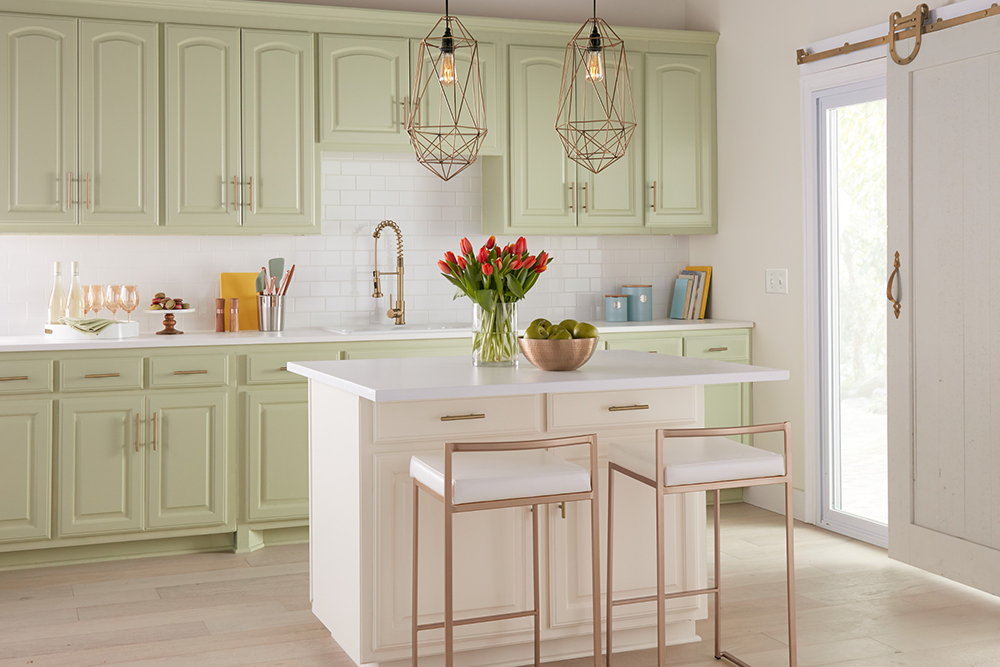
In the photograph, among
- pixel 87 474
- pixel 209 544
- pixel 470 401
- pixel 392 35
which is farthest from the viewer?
pixel 392 35

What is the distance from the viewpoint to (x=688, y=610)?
3.28 metres

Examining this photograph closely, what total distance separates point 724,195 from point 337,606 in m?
3.25

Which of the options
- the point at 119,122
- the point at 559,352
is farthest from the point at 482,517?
the point at 119,122

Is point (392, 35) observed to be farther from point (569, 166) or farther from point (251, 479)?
point (251, 479)

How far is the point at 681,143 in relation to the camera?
5344 mm

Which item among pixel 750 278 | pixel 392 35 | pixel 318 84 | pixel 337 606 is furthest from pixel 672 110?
pixel 337 606

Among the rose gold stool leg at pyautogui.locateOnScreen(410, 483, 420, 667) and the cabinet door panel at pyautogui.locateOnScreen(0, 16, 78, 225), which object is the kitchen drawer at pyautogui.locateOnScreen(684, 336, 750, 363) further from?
the cabinet door panel at pyautogui.locateOnScreen(0, 16, 78, 225)

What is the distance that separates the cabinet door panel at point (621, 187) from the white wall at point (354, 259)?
361mm

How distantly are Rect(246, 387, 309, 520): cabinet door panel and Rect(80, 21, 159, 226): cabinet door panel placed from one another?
0.98 meters

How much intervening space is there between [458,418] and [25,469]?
2157mm

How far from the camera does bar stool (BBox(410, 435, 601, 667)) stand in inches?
100

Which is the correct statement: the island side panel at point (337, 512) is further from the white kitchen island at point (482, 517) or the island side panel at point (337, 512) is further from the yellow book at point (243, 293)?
the yellow book at point (243, 293)

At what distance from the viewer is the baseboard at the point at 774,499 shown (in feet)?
15.9

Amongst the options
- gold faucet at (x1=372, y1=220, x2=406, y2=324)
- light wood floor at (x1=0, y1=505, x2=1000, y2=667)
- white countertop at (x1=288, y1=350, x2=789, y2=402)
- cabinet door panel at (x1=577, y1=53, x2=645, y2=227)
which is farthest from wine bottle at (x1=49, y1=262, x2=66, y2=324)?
cabinet door panel at (x1=577, y1=53, x2=645, y2=227)
